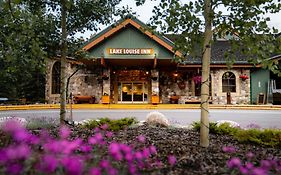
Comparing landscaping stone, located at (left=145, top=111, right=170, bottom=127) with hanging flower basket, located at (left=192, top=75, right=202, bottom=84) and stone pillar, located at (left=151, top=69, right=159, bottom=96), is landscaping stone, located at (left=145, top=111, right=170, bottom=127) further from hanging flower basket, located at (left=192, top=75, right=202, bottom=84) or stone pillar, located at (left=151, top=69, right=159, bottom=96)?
hanging flower basket, located at (left=192, top=75, right=202, bottom=84)

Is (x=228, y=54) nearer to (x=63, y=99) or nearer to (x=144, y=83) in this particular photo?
(x=63, y=99)

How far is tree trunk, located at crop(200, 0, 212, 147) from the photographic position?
4988mm

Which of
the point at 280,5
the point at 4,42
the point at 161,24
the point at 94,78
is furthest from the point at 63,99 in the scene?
the point at 94,78

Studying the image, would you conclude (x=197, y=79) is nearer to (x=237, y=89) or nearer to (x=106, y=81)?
(x=237, y=89)

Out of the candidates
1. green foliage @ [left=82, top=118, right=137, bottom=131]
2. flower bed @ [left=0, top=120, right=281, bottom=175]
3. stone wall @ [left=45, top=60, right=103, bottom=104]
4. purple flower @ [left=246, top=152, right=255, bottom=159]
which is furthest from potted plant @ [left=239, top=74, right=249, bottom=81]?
purple flower @ [left=246, top=152, right=255, bottom=159]

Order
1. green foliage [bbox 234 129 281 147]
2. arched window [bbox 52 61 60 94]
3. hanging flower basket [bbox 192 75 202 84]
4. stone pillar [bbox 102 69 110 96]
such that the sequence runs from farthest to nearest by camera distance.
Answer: arched window [bbox 52 61 60 94] → stone pillar [bbox 102 69 110 96] → hanging flower basket [bbox 192 75 202 84] → green foliage [bbox 234 129 281 147]

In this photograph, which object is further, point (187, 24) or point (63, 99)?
point (63, 99)

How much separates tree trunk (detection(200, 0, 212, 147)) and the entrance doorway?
59.8 feet

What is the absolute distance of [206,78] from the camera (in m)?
5.03

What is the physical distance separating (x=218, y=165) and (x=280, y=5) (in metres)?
2.64

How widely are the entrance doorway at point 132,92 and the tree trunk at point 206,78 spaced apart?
18215 mm

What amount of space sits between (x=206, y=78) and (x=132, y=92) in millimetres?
18439

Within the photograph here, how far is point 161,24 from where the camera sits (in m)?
5.36

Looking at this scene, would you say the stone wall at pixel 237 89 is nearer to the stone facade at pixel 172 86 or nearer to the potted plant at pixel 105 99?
the stone facade at pixel 172 86
